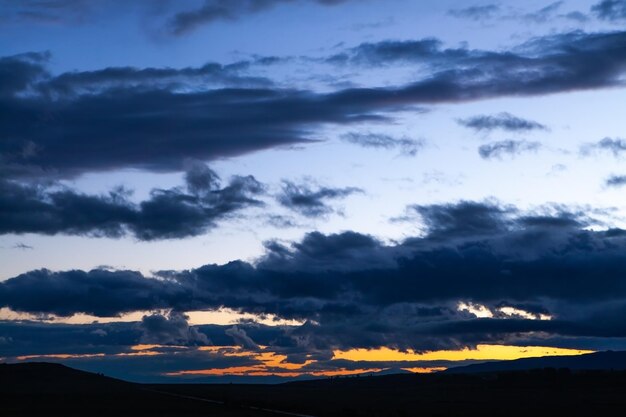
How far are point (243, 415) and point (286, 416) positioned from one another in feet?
21.1

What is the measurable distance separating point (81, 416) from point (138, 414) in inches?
243

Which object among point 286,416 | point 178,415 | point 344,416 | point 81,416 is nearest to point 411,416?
point 344,416

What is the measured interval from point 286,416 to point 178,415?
15.0 metres

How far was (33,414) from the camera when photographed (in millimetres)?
110750

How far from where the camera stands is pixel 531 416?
102 metres

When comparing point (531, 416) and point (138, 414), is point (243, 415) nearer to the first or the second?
point (138, 414)

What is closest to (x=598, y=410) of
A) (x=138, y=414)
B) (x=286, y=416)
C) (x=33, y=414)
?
(x=286, y=416)

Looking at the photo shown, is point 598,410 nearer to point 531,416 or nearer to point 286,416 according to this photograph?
point 531,416

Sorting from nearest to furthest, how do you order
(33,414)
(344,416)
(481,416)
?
(344,416), (481,416), (33,414)

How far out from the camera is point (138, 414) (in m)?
106

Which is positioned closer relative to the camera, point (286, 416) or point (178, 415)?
point (286, 416)

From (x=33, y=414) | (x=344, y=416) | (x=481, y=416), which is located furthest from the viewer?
(x=33, y=414)

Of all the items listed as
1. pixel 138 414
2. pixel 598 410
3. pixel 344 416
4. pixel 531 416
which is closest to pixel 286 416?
pixel 344 416

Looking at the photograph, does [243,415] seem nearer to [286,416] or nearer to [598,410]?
[286,416]
